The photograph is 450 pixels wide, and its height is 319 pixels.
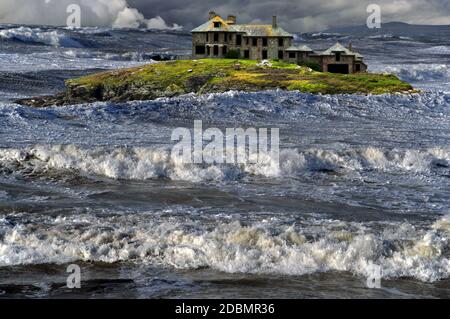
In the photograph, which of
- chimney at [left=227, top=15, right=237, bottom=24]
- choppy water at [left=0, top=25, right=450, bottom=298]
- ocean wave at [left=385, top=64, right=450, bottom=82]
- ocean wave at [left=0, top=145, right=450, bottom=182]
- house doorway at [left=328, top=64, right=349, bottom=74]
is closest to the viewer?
choppy water at [left=0, top=25, right=450, bottom=298]

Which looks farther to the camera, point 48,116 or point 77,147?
point 48,116

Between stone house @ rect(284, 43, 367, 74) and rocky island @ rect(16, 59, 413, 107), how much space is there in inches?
104

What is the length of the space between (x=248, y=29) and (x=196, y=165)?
4719 centimetres

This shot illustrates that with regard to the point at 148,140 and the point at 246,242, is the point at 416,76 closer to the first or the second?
the point at 148,140

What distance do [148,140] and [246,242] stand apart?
21.7 meters

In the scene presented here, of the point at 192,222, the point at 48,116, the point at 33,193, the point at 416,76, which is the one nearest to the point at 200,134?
the point at 48,116

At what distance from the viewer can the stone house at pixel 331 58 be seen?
77000 millimetres

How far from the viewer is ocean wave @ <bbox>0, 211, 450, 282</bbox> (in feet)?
64.2

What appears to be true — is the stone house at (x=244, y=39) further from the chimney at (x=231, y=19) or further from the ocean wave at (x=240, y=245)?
the ocean wave at (x=240, y=245)

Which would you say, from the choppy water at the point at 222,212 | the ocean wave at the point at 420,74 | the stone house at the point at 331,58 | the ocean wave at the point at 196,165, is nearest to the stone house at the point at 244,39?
the stone house at the point at 331,58

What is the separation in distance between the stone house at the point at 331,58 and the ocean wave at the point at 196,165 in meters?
40.8

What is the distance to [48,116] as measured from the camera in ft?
177

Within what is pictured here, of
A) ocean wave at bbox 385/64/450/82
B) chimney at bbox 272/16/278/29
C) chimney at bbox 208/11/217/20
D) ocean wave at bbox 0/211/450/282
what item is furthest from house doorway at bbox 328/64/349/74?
ocean wave at bbox 0/211/450/282

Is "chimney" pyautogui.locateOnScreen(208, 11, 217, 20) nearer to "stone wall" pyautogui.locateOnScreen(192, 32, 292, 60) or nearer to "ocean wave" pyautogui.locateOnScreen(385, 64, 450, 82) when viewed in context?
"stone wall" pyautogui.locateOnScreen(192, 32, 292, 60)
